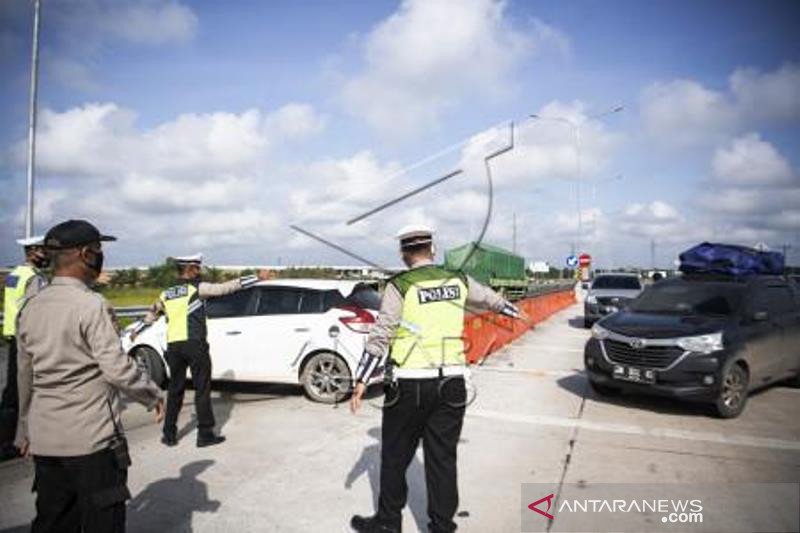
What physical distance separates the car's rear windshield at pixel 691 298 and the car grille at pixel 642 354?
109 cm

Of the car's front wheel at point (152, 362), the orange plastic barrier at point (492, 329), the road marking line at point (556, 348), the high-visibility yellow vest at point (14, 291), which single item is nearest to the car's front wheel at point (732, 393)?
the orange plastic barrier at point (492, 329)

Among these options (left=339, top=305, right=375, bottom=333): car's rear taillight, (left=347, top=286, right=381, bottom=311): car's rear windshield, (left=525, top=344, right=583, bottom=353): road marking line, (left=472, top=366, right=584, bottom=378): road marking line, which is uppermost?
(left=347, top=286, right=381, bottom=311): car's rear windshield

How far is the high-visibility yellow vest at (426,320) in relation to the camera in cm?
373

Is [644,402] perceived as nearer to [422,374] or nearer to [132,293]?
[422,374]

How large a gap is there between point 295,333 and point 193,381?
186 centimetres

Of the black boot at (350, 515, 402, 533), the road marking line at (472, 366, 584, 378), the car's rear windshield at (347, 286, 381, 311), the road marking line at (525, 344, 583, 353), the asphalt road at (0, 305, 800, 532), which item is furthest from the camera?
the road marking line at (525, 344, 583, 353)

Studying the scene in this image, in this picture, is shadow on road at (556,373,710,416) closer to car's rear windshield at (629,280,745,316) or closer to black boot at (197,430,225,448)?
car's rear windshield at (629,280,745,316)

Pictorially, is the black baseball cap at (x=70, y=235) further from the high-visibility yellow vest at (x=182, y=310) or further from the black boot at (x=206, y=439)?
the black boot at (x=206, y=439)

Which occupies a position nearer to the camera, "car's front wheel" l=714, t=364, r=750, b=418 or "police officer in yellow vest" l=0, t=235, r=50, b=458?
"police officer in yellow vest" l=0, t=235, r=50, b=458

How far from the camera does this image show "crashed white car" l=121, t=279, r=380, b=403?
7.64m

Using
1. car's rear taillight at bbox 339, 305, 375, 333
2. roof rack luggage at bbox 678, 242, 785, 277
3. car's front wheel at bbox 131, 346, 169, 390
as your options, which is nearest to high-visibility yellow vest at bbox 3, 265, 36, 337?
car's front wheel at bbox 131, 346, 169, 390

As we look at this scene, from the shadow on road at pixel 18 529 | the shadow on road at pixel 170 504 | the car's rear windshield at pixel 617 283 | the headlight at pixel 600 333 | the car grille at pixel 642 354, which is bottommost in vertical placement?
the shadow on road at pixel 18 529

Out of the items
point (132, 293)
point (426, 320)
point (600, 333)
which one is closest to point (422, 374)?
point (426, 320)

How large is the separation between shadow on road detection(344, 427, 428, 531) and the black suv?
3.40m
